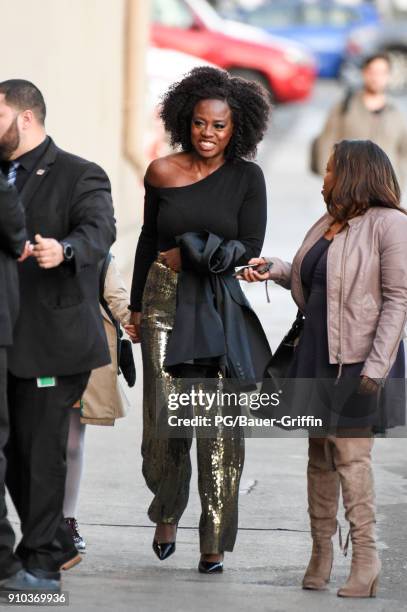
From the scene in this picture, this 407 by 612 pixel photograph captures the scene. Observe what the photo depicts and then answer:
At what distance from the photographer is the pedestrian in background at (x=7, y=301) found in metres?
5.12

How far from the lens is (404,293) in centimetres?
556

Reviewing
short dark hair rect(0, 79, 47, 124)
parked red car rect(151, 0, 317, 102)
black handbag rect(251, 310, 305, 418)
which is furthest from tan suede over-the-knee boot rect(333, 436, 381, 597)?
parked red car rect(151, 0, 317, 102)

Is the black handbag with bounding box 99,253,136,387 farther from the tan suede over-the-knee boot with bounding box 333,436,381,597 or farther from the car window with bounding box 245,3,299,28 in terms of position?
the car window with bounding box 245,3,299,28

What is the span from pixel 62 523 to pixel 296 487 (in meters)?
2.08

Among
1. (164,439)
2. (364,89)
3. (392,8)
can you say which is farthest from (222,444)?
(392,8)

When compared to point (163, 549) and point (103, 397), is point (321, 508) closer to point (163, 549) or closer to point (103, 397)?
point (163, 549)

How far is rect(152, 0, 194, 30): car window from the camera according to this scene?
75.1ft

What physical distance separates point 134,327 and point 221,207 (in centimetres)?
67

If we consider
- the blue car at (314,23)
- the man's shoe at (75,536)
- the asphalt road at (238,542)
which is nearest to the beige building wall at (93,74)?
the asphalt road at (238,542)

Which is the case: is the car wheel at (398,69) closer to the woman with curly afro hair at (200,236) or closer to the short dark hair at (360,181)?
the woman with curly afro hair at (200,236)

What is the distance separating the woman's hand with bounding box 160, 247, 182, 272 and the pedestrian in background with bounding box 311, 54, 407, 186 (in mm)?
4764

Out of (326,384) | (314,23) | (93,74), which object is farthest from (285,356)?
(314,23)

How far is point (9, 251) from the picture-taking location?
5.20 meters

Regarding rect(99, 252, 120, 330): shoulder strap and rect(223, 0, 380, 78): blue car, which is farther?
rect(223, 0, 380, 78): blue car
